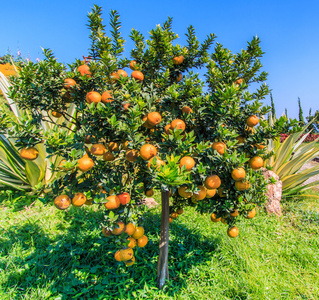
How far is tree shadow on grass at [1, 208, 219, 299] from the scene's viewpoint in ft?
7.07

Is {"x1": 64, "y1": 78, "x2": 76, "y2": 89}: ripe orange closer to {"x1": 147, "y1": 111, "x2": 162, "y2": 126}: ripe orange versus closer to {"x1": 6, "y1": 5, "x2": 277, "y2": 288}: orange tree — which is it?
{"x1": 6, "y1": 5, "x2": 277, "y2": 288}: orange tree

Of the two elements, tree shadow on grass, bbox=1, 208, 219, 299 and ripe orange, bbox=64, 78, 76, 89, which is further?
tree shadow on grass, bbox=1, 208, 219, 299

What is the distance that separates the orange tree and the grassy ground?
0.87 m

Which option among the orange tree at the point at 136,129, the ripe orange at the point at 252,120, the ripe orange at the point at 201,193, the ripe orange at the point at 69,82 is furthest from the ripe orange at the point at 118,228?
the ripe orange at the point at 252,120

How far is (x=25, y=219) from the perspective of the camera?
10.8ft

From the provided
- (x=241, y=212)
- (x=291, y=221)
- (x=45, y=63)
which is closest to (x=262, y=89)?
(x=241, y=212)

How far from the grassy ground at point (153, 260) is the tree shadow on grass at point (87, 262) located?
0.03 ft

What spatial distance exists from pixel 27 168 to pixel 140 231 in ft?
9.62

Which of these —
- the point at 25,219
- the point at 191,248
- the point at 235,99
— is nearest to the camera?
the point at 235,99

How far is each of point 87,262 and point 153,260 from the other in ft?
2.57

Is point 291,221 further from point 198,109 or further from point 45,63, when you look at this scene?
point 45,63

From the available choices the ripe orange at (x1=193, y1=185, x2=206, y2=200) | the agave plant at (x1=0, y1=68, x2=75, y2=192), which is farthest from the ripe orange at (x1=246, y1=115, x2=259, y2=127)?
the agave plant at (x1=0, y1=68, x2=75, y2=192)

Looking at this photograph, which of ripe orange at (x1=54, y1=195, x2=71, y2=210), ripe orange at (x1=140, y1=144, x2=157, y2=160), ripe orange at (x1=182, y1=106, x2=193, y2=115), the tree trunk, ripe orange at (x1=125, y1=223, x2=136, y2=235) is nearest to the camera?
ripe orange at (x1=140, y1=144, x2=157, y2=160)

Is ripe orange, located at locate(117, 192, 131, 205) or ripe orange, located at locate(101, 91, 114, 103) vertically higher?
ripe orange, located at locate(101, 91, 114, 103)
